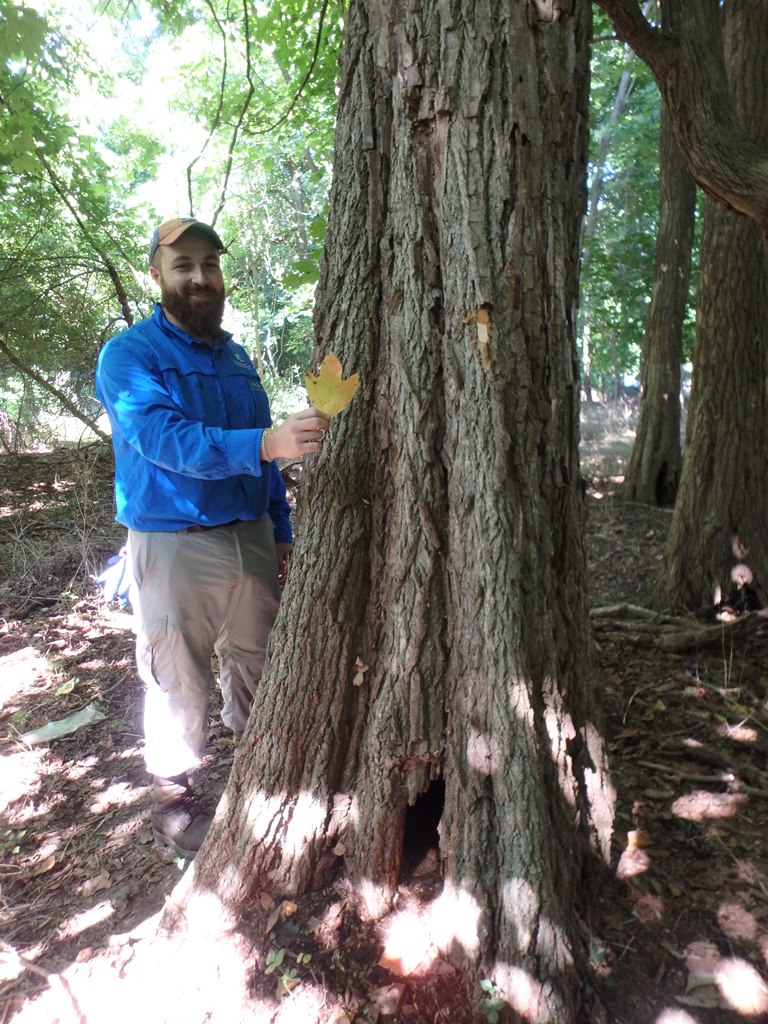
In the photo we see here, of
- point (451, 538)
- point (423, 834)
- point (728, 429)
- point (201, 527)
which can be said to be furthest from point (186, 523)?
point (728, 429)

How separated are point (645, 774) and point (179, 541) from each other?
2.08 m

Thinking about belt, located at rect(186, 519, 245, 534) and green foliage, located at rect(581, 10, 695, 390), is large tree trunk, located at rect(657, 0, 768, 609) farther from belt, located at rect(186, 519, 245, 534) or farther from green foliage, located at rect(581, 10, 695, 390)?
green foliage, located at rect(581, 10, 695, 390)

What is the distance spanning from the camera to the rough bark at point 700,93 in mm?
2691

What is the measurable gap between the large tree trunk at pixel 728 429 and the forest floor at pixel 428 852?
1.62 feet

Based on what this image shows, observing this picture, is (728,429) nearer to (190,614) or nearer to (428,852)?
(428,852)

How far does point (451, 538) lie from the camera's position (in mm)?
1942

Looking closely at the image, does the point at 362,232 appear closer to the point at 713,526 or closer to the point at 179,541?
the point at 179,541

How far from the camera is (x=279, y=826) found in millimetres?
2074

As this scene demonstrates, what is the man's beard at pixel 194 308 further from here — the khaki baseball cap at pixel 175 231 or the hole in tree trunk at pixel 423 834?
the hole in tree trunk at pixel 423 834

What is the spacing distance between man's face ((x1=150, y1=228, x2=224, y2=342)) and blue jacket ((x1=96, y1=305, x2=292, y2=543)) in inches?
2.3

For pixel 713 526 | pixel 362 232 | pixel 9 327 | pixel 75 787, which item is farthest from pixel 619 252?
pixel 75 787

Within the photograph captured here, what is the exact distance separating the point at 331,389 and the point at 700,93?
2.28 meters

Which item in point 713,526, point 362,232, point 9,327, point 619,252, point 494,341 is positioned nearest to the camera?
point 494,341

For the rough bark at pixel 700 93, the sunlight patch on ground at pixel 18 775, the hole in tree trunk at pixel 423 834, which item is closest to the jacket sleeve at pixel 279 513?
the hole in tree trunk at pixel 423 834
